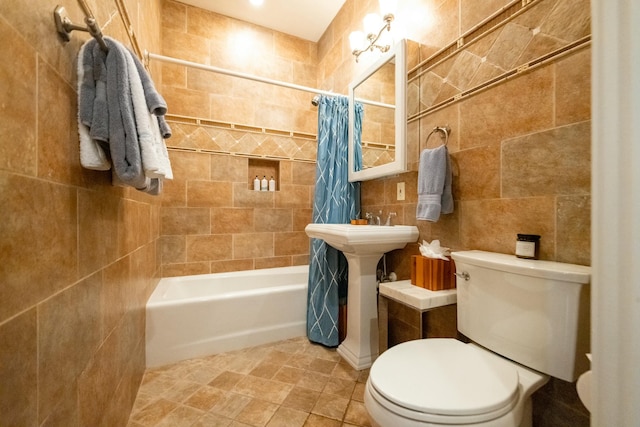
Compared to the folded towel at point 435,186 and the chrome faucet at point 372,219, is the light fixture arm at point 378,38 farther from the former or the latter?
the chrome faucet at point 372,219

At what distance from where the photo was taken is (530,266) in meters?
0.84

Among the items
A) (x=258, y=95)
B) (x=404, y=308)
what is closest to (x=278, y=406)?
(x=404, y=308)

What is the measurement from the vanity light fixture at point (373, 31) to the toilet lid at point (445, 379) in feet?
6.09

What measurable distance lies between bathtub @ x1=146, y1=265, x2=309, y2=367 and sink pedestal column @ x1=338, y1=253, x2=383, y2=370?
20.2 inches

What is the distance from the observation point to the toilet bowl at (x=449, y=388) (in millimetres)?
687

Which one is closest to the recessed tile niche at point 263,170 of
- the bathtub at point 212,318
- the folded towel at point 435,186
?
Result: the bathtub at point 212,318

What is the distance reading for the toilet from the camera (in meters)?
0.71

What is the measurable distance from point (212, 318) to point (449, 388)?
59.7 inches

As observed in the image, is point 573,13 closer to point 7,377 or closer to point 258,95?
point 7,377

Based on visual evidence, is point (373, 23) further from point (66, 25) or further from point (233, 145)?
point (66, 25)

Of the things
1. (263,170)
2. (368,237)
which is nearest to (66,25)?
(368,237)

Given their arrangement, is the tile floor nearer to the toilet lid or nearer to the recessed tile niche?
the toilet lid

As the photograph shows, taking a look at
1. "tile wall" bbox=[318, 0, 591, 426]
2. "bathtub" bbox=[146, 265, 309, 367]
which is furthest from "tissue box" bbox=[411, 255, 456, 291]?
"bathtub" bbox=[146, 265, 309, 367]

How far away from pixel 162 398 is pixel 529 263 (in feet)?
5.94
